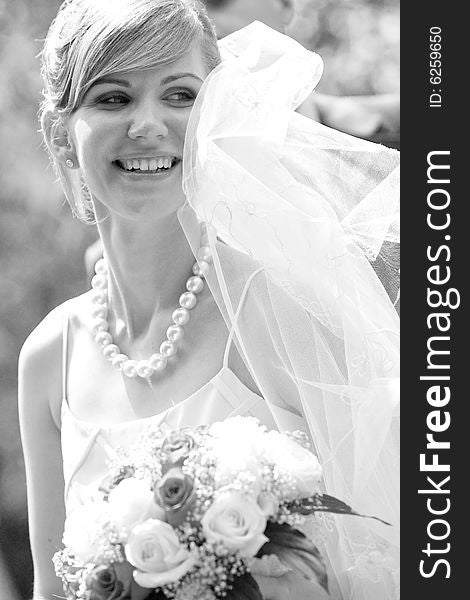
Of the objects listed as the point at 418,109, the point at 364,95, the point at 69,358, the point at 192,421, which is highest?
the point at 364,95

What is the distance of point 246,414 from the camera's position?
2.10 meters

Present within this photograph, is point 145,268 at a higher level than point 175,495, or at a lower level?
higher

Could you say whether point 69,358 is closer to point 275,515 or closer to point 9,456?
point 275,515

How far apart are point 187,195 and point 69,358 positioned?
0.70 meters

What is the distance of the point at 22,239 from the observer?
150 inches

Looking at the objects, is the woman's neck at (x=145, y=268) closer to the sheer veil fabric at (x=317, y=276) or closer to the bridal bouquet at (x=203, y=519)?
the sheer veil fabric at (x=317, y=276)

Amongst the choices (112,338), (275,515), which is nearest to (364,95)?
(112,338)

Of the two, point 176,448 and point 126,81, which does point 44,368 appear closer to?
point 126,81

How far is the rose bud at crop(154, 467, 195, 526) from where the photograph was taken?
1.54 metres

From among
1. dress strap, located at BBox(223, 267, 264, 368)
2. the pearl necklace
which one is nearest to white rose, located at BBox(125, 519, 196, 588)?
dress strap, located at BBox(223, 267, 264, 368)

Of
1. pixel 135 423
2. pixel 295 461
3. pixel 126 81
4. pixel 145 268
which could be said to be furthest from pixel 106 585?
pixel 126 81

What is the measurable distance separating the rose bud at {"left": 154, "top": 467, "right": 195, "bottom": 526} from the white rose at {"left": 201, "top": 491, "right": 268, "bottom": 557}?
1.5 inches

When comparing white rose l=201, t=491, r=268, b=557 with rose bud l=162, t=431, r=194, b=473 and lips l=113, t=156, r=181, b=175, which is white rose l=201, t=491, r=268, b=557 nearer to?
rose bud l=162, t=431, r=194, b=473

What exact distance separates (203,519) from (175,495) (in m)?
0.06
